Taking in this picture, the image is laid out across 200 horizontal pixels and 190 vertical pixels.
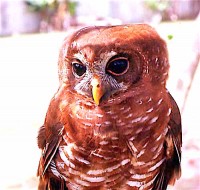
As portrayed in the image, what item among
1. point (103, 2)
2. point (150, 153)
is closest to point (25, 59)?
point (103, 2)

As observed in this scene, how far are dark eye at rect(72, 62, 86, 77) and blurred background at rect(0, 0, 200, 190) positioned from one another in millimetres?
131

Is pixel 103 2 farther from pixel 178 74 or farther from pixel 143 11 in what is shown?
pixel 178 74

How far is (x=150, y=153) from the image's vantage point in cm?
59

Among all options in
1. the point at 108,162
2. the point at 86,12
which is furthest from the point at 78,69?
the point at 86,12

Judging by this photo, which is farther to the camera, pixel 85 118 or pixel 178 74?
pixel 178 74

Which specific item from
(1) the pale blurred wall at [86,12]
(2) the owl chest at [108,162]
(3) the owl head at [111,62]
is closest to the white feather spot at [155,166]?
(2) the owl chest at [108,162]

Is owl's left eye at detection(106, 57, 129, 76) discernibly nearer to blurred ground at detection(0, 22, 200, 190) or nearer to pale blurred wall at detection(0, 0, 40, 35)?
blurred ground at detection(0, 22, 200, 190)

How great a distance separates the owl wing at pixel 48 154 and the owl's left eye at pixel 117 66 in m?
0.12

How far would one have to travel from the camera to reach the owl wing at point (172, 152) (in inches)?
24.0

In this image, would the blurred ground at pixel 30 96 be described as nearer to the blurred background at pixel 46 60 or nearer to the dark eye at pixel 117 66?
the blurred background at pixel 46 60

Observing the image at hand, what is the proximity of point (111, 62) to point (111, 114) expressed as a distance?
8cm

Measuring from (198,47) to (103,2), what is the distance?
0.64ft

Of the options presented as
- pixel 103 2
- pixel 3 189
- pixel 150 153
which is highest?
pixel 103 2

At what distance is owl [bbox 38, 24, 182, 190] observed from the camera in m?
0.55
